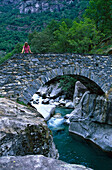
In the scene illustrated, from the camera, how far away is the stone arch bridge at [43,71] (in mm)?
5016

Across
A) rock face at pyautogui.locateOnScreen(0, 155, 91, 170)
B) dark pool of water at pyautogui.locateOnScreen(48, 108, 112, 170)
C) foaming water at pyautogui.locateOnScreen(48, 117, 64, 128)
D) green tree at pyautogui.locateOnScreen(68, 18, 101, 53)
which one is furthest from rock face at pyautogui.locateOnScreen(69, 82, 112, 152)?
green tree at pyautogui.locateOnScreen(68, 18, 101, 53)

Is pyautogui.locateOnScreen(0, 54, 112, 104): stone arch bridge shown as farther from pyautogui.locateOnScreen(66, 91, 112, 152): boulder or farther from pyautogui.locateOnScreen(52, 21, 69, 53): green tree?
pyautogui.locateOnScreen(52, 21, 69, 53): green tree

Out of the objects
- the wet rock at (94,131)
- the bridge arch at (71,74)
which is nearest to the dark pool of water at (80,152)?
the wet rock at (94,131)

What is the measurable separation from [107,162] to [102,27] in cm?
1535

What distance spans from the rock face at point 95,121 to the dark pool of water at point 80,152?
13.9 inches

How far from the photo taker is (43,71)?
5.57 meters

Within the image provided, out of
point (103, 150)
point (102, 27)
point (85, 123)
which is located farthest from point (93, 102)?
point (102, 27)

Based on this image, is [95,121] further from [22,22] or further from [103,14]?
[22,22]

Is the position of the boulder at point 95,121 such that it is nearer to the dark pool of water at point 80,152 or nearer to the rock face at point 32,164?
the dark pool of water at point 80,152

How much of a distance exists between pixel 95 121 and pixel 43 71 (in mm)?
4275

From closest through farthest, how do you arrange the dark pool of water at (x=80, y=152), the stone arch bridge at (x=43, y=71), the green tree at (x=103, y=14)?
the stone arch bridge at (x=43, y=71) < the dark pool of water at (x=80, y=152) < the green tree at (x=103, y=14)

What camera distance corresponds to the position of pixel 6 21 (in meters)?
63.3

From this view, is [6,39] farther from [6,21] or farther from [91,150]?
[91,150]

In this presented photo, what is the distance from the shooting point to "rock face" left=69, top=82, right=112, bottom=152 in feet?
22.2
